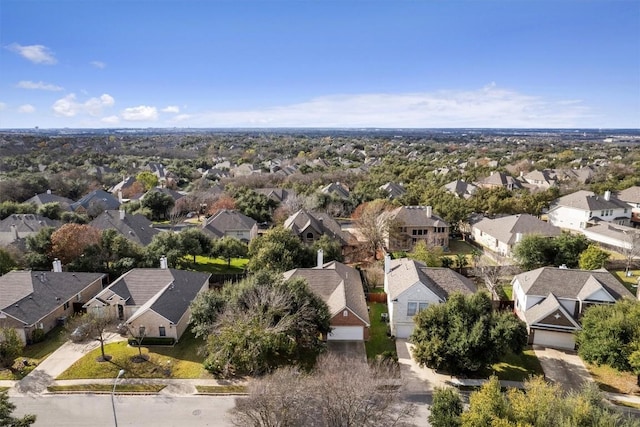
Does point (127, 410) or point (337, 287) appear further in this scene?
point (337, 287)

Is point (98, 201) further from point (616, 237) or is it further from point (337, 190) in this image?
point (616, 237)

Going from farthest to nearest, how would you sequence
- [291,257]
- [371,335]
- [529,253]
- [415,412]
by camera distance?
[529,253]
[291,257]
[371,335]
[415,412]

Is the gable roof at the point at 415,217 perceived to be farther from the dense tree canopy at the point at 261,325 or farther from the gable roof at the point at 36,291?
the gable roof at the point at 36,291

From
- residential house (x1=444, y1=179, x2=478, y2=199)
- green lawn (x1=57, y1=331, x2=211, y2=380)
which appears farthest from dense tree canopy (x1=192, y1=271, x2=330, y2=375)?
residential house (x1=444, y1=179, x2=478, y2=199)

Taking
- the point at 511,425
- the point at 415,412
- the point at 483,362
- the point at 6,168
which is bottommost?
the point at 415,412

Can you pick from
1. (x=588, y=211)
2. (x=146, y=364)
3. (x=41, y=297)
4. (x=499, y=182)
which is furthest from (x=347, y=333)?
(x=499, y=182)

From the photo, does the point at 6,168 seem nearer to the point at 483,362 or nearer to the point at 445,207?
the point at 445,207

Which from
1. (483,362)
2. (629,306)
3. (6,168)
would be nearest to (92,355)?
(483,362)

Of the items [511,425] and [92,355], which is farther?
[92,355]
